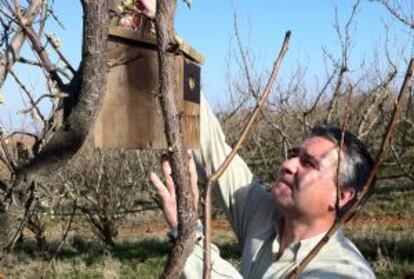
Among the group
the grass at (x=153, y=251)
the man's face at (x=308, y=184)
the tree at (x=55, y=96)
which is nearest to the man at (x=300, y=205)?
the man's face at (x=308, y=184)

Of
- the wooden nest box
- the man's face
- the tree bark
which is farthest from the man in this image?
the tree bark

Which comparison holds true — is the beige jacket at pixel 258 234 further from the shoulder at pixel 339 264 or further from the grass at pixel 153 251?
the grass at pixel 153 251

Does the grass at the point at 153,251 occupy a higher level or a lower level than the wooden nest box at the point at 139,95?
lower

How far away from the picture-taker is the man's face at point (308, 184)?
7.92ft

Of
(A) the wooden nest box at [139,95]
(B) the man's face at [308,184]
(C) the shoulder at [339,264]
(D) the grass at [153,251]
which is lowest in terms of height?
(D) the grass at [153,251]

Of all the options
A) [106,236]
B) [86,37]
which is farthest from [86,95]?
[106,236]

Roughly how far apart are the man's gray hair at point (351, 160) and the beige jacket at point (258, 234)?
19 cm

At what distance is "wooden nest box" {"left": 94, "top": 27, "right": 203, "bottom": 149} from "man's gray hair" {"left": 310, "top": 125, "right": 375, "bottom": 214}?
0.69 metres

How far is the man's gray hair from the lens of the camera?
2500 millimetres

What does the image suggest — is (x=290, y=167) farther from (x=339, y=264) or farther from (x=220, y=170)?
(x=220, y=170)

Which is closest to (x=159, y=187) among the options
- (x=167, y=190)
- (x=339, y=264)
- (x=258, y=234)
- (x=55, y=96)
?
(x=167, y=190)

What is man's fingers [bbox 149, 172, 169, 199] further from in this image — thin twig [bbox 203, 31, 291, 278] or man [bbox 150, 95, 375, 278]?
man [bbox 150, 95, 375, 278]

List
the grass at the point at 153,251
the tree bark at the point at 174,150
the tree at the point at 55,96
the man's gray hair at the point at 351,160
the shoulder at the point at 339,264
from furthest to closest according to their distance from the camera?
the grass at the point at 153,251 < the man's gray hair at the point at 351,160 < the shoulder at the point at 339,264 < the tree at the point at 55,96 < the tree bark at the point at 174,150

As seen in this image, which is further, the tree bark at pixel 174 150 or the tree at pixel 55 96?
the tree at pixel 55 96
